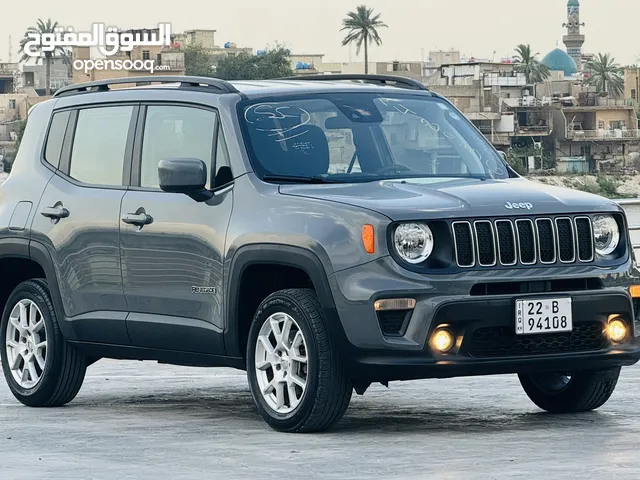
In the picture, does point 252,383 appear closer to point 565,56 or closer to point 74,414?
point 74,414

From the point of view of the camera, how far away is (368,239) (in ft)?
27.1

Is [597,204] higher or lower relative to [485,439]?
higher

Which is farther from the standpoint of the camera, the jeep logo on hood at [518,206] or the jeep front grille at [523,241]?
the jeep logo on hood at [518,206]

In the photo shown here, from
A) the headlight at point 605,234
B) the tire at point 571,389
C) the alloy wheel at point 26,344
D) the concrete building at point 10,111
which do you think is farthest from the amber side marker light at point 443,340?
the concrete building at point 10,111

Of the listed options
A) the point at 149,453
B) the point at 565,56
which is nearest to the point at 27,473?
the point at 149,453

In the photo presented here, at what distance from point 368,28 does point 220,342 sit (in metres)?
138

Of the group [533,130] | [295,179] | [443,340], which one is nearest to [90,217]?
[295,179]

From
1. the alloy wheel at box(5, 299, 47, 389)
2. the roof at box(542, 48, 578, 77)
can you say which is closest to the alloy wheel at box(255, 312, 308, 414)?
the alloy wheel at box(5, 299, 47, 389)

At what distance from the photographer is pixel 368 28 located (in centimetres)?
14612

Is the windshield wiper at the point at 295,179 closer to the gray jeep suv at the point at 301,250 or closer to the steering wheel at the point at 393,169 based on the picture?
the gray jeep suv at the point at 301,250

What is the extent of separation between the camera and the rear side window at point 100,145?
33.0 feet

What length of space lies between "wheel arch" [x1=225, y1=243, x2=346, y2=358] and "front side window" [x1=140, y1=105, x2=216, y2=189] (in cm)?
70

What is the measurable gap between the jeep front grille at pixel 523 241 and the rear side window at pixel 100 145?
95.6 inches

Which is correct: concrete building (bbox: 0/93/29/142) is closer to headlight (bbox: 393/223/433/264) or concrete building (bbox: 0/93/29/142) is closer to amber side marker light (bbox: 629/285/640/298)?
amber side marker light (bbox: 629/285/640/298)
